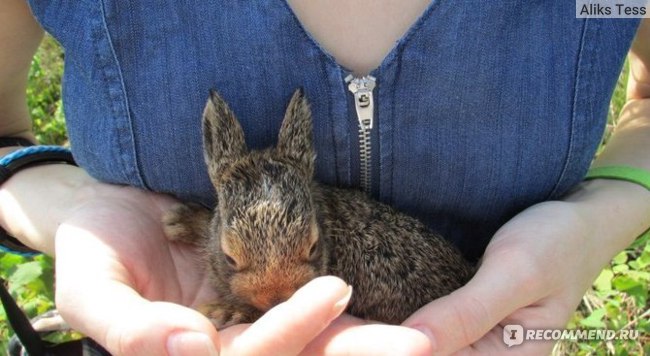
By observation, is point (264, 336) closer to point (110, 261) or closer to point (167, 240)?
point (110, 261)

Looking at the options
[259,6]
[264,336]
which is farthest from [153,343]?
[259,6]

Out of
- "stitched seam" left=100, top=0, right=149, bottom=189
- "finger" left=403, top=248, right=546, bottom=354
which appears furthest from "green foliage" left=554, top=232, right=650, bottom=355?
"stitched seam" left=100, top=0, right=149, bottom=189

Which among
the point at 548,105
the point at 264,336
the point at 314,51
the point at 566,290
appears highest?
the point at 314,51

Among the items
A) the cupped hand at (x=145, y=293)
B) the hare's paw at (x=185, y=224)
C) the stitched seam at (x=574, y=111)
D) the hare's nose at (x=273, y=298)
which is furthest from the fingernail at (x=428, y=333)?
the hare's paw at (x=185, y=224)

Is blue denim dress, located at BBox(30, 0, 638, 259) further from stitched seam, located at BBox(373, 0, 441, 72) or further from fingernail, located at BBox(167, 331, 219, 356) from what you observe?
fingernail, located at BBox(167, 331, 219, 356)

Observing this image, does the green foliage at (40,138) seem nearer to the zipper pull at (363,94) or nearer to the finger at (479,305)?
the zipper pull at (363,94)
